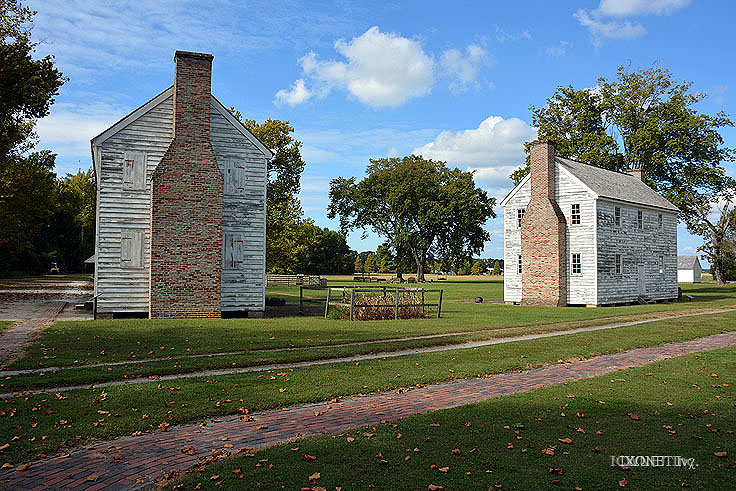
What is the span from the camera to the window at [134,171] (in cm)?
2062

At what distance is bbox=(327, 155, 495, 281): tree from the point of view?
69.0 m

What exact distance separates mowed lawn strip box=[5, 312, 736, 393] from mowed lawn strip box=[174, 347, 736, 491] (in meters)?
4.86

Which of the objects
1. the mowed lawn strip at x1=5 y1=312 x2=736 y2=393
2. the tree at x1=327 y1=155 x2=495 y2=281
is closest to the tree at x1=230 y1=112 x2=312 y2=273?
the mowed lawn strip at x1=5 y1=312 x2=736 y2=393

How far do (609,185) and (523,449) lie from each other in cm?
3195

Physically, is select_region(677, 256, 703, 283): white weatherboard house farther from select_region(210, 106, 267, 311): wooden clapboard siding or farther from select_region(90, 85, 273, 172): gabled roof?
select_region(90, 85, 273, 172): gabled roof

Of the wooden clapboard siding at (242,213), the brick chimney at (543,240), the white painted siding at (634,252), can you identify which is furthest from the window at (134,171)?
the white painted siding at (634,252)

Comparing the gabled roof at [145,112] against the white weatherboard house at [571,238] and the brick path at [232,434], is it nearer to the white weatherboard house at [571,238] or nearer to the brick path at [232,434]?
the brick path at [232,434]

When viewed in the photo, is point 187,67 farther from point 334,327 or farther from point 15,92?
point 334,327

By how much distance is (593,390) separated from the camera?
29.2 feet

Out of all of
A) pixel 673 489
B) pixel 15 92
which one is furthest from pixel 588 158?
pixel 673 489

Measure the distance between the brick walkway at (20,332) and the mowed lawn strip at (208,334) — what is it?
333 mm

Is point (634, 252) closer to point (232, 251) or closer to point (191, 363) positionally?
point (232, 251)

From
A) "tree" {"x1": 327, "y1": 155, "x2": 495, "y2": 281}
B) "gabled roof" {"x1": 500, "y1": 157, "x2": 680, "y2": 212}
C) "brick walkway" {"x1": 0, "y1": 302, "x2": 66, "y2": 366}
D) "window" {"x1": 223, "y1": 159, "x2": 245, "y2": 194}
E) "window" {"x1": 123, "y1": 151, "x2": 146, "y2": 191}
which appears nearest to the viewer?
"brick walkway" {"x1": 0, "y1": 302, "x2": 66, "y2": 366}

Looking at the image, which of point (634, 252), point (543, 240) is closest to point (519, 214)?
point (543, 240)
